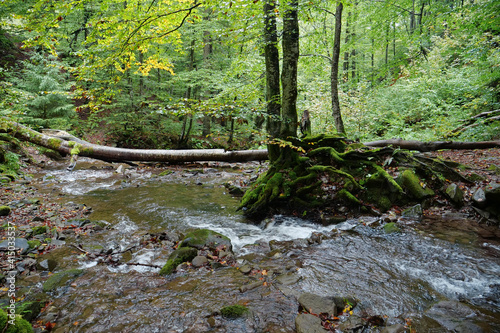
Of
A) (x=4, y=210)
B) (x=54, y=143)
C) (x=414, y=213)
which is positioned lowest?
(x=414, y=213)

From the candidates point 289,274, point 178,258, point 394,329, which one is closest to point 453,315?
point 394,329

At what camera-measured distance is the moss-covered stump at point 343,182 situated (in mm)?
6266

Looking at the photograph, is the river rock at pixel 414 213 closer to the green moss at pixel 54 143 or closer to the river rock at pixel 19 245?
the river rock at pixel 19 245

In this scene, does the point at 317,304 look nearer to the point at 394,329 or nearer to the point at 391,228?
the point at 394,329

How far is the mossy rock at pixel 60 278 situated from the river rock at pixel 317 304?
12.2 feet

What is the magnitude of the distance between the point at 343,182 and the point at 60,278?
633 cm

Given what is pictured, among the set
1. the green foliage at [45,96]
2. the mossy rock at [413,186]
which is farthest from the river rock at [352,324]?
the green foliage at [45,96]

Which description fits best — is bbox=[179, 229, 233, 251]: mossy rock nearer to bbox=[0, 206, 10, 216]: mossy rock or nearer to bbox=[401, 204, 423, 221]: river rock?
bbox=[401, 204, 423, 221]: river rock

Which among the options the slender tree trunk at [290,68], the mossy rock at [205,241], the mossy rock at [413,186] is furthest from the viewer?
the mossy rock at [413,186]

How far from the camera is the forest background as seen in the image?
18.0 feet

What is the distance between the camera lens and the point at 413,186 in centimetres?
627

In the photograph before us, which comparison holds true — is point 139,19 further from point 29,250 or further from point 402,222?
point 402,222

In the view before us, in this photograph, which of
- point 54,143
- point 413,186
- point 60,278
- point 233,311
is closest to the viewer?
point 233,311

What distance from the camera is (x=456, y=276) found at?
3793 millimetres
